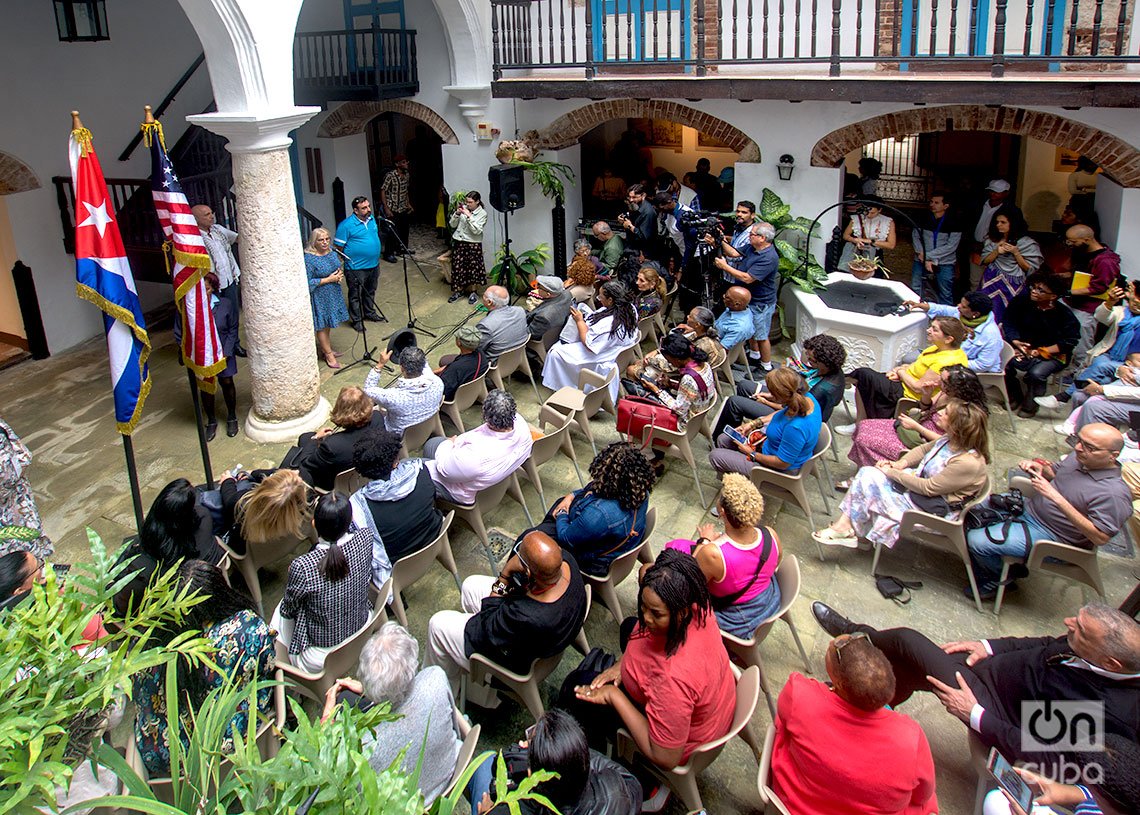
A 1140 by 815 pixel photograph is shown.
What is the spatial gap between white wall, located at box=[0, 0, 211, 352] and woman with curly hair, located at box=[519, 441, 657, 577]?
7368mm

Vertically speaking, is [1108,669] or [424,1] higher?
[424,1]

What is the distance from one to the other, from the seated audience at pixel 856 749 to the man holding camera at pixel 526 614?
108 centimetres

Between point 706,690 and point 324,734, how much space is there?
1.85 meters

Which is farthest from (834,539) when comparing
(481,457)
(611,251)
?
(611,251)

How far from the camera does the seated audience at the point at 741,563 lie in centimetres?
394

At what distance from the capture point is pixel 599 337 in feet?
22.9

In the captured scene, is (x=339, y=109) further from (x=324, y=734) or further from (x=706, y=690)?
(x=324, y=734)

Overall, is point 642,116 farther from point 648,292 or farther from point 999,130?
point 999,130

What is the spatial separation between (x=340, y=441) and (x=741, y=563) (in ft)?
8.39

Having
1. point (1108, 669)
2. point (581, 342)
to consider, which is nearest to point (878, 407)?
point (581, 342)

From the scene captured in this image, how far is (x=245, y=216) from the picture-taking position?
6672 mm

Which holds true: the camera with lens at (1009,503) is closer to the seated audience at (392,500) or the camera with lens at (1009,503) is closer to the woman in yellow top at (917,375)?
the woman in yellow top at (917,375)

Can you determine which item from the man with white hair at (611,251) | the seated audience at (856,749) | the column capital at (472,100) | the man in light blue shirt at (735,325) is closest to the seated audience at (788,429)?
the man in light blue shirt at (735,325)

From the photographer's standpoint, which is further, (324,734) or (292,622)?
(292,622)
